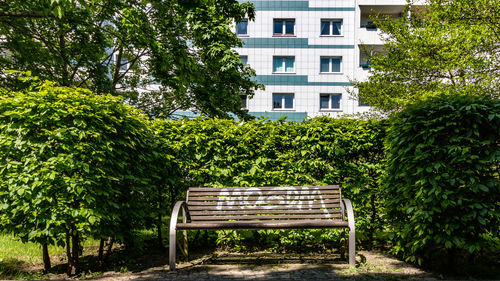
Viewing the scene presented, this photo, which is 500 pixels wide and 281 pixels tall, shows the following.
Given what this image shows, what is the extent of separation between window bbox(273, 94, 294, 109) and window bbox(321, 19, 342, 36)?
5.91 metres

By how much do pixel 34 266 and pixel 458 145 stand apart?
589 centimetres

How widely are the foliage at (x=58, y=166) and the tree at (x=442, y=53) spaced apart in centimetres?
881

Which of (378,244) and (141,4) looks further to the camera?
(141,4)

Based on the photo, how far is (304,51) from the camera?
2336 centimetres

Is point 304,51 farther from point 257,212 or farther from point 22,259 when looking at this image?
point 22,259

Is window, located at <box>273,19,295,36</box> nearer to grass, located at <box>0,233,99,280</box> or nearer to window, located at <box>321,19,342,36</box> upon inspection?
window, located at <box>321,19,342,36</box>

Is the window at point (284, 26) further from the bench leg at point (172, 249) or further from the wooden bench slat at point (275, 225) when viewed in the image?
the bench leg at point (172, 249)

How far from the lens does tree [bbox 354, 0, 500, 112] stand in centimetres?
892

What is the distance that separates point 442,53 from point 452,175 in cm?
742

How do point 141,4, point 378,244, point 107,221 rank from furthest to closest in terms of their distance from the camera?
point 141,4
point 378,244
point 107,221

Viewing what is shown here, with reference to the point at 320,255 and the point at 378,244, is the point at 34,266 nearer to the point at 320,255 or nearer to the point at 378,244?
the point at 320,255

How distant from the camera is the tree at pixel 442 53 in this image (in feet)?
29.3

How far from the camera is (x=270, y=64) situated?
23312mm

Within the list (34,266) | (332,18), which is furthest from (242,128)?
(332,18)
